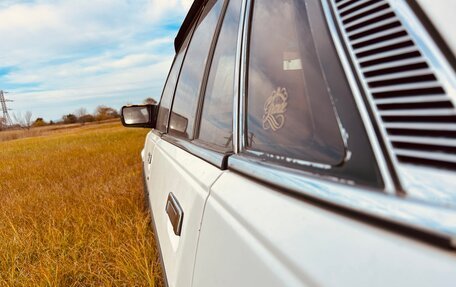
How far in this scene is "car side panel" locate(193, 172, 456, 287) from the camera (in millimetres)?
399

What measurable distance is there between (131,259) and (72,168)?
605cm

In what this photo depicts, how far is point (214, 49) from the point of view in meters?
1.60

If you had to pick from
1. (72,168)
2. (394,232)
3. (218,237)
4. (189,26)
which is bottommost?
(72,168)

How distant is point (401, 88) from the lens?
1.67 ft

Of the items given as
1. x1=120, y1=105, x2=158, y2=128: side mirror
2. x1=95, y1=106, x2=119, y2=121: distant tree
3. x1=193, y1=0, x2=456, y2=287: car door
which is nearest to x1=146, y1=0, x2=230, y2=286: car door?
x1=193, y1=0, x2=456, y2=287: car door

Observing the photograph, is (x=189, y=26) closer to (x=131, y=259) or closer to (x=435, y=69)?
(x=131, y=259)

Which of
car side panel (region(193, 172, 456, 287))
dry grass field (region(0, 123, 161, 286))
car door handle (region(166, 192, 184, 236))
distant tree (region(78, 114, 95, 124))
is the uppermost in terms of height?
car side panel (region(193, 172, 456, 287))

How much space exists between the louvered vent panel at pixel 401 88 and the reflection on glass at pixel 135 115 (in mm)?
3135

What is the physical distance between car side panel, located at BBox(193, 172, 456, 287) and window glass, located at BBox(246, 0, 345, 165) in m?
0.11

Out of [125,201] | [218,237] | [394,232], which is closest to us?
[394,232]

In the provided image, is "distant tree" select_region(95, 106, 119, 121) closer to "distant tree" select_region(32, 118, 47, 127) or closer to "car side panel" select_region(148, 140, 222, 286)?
"distant tree" select_region(32, 118, 47, 127)

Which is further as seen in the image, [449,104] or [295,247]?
[295,247]

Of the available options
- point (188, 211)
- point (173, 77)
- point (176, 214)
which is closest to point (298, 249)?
point (188, 211)

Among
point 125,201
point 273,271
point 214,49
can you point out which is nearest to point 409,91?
point 273,271
